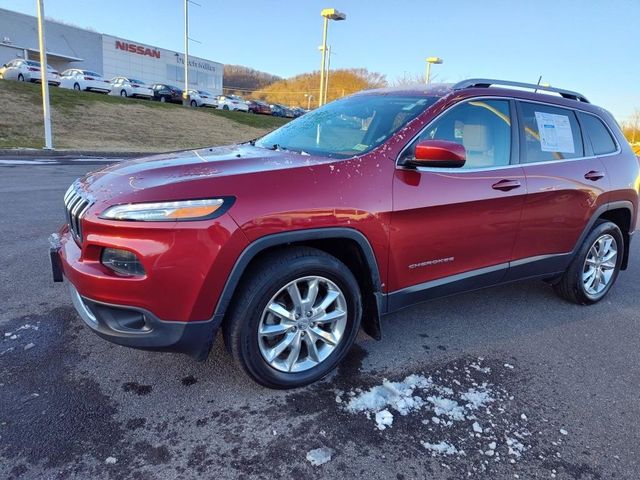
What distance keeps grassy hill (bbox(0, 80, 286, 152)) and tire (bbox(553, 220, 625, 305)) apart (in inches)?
635

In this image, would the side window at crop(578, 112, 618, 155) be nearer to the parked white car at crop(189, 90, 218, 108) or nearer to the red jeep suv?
the red jeep suv

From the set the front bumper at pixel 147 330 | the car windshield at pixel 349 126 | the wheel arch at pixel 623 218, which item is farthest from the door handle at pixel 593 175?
the front bumper at pixel 147 330

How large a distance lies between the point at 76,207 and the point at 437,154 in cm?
204

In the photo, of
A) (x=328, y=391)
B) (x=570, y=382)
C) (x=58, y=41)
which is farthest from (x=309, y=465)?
(x=58, y=41)

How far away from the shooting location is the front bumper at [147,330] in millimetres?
2354

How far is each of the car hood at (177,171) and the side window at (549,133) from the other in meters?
1.75

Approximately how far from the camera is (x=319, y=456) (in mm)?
2236

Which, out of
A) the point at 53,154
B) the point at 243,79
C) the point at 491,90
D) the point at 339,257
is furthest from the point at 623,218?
the point at 243,79

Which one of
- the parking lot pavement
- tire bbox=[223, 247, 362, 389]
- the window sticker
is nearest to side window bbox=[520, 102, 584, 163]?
the window sticker

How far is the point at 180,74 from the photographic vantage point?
61438 mm

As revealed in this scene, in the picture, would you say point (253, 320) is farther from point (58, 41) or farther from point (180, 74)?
point (180, 74)

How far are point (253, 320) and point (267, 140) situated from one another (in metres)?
1.78

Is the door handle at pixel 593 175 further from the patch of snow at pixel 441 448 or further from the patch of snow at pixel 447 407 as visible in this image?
the patch of snow at pixel 441 448

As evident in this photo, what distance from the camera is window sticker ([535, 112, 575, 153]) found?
12.2ft
